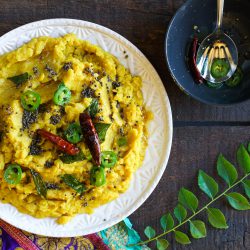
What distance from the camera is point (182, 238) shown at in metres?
3.69

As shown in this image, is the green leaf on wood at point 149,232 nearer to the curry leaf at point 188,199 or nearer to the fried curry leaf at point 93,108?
the curry leaf at point 188,199

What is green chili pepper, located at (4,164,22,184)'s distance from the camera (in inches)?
123

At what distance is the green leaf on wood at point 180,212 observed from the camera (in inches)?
144

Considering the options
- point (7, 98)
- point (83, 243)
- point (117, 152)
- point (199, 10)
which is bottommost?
point (83, 243)

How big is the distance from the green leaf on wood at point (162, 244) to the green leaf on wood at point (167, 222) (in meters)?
0.09

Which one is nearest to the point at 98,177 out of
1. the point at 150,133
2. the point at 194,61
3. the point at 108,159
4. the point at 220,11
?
the point at 108,159

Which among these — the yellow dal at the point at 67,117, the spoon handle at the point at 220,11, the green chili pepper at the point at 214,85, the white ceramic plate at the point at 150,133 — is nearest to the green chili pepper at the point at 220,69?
the green chili pepper at the point at 214,85

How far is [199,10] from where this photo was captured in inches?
134

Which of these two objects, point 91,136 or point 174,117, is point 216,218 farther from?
point 91,136

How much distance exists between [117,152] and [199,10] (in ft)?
4.13

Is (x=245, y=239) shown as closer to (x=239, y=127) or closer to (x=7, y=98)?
(x=239, y=127)

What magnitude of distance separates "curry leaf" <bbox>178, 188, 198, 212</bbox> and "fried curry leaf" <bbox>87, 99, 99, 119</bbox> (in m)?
1.05

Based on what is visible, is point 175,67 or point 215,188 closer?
point 175,67

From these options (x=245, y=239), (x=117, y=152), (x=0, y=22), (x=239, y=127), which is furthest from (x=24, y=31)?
(x=245, y=239)
